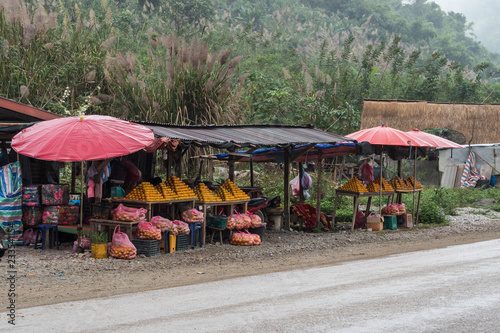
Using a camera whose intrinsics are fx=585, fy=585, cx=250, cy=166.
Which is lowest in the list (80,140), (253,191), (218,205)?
(253,191)

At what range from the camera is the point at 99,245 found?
9.81 m

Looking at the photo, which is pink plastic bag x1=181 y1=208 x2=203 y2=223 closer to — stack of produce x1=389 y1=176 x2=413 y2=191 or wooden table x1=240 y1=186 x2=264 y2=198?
wooden table x1=240 y1=186 x2=264 y2=198

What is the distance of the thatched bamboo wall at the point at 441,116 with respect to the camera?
25.6 m

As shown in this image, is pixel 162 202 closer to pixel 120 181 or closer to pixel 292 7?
pixel 120 181

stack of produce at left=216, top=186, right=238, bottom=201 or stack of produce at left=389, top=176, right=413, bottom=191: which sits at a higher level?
stack of produce at left=216, top=186, right=238, bottom=201

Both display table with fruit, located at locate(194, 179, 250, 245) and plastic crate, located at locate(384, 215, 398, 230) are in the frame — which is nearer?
display table with fruit, located at locate(194, 179, 250, 245)

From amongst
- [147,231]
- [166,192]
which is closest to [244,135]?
[166,192]

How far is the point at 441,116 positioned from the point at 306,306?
70.1 feet

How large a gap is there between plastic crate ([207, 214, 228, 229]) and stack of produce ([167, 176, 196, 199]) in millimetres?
720

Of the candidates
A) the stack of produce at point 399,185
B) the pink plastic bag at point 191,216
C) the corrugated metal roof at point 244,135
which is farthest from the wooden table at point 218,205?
the stack of produce at point 399,185

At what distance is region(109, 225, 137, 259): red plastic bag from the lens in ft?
32.0

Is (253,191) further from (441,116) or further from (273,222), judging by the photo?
(441,116)

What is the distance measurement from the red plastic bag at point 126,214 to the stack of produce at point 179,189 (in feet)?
3.56

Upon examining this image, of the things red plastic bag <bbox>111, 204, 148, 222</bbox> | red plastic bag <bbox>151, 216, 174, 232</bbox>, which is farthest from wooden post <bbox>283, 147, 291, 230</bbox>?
red plastic bag <bbox>111, 204, 148, 222</bbox>
